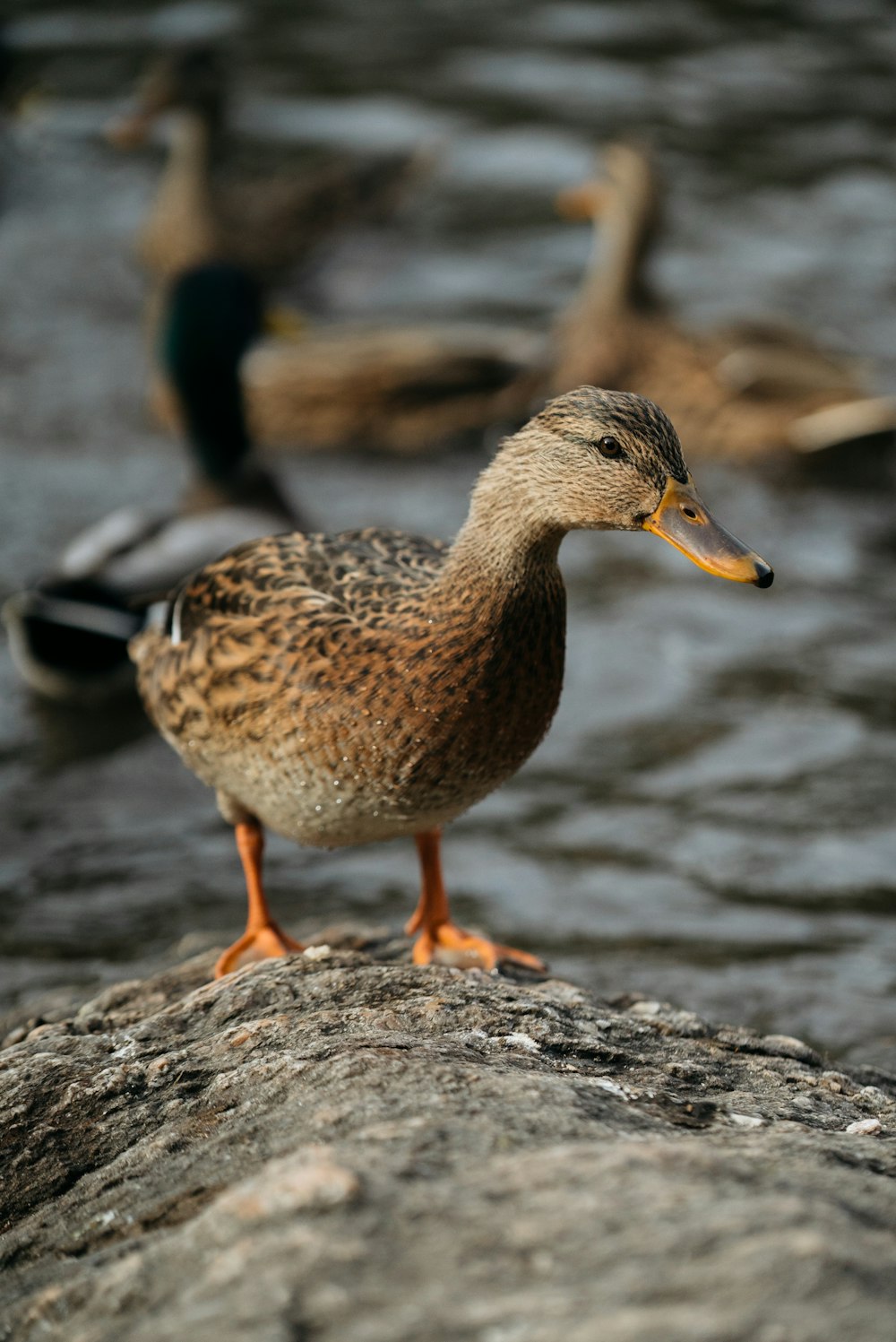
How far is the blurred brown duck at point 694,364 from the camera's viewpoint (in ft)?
27.6

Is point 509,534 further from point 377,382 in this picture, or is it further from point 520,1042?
point 377,382

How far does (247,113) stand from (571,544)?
611 centimetres

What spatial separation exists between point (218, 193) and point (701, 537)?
8.42 metres

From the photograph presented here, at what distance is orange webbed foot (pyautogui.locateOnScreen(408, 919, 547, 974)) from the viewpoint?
3.72 meters

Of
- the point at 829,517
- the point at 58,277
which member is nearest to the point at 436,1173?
the point at 829,517

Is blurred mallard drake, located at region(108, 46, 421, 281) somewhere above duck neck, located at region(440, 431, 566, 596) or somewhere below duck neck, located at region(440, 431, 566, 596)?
below

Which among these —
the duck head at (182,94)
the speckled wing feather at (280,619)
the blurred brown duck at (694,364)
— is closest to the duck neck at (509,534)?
the speckled wing feather at (280,619)

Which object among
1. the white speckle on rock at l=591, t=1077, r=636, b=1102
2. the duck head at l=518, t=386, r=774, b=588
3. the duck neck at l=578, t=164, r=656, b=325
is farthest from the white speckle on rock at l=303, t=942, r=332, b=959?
the duck neck at l=578, t=164, r=656, b=325

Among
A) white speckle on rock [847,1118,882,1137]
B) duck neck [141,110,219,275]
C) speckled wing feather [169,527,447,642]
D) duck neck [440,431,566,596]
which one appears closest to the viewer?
white speckle on rock [847,1118,882,1137]

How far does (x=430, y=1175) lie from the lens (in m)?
1.96

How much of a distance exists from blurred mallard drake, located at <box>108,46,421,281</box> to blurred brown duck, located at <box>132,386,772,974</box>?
7.06 metres

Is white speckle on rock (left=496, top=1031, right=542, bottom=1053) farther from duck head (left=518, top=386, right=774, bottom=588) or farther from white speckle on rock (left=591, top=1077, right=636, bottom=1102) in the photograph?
duck head (left=518, top=386, right=774, bottom=588)

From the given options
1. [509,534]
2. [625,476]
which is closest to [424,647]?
[509,534]

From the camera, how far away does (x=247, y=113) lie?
12.4 meters
